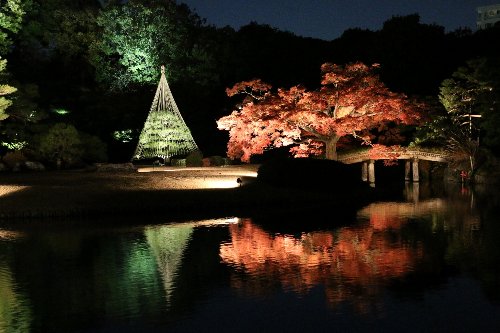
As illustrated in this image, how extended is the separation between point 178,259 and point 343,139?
77.3 feet

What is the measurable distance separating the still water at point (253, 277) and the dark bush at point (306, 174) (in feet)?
20.1

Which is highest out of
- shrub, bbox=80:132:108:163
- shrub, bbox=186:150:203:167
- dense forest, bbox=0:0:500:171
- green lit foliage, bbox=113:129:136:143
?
dense forest, bbox=0:0:500:171

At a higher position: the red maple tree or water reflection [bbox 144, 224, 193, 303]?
the red maple tree

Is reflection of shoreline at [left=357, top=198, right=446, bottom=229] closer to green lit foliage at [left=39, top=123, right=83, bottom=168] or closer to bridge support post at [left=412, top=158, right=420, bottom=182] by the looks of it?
bridge support post at [left=412, top=158, right=420, bottom=182]

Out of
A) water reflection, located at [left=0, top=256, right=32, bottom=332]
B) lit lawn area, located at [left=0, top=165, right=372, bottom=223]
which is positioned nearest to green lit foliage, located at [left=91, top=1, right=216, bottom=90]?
lit lawn area, located at [left=0, top=165, right=372, bottom=223]

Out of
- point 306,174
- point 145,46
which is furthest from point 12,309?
point 145,46

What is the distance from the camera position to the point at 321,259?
39.1 feet

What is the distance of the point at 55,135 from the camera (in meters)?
32.2

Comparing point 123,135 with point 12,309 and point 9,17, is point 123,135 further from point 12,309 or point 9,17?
point 12,309

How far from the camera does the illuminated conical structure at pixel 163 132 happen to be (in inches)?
1266

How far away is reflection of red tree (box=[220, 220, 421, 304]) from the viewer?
991 cm

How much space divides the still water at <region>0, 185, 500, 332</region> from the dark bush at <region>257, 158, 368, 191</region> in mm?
6125

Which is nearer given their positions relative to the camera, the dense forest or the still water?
the still water

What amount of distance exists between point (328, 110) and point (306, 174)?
5.97 metres
